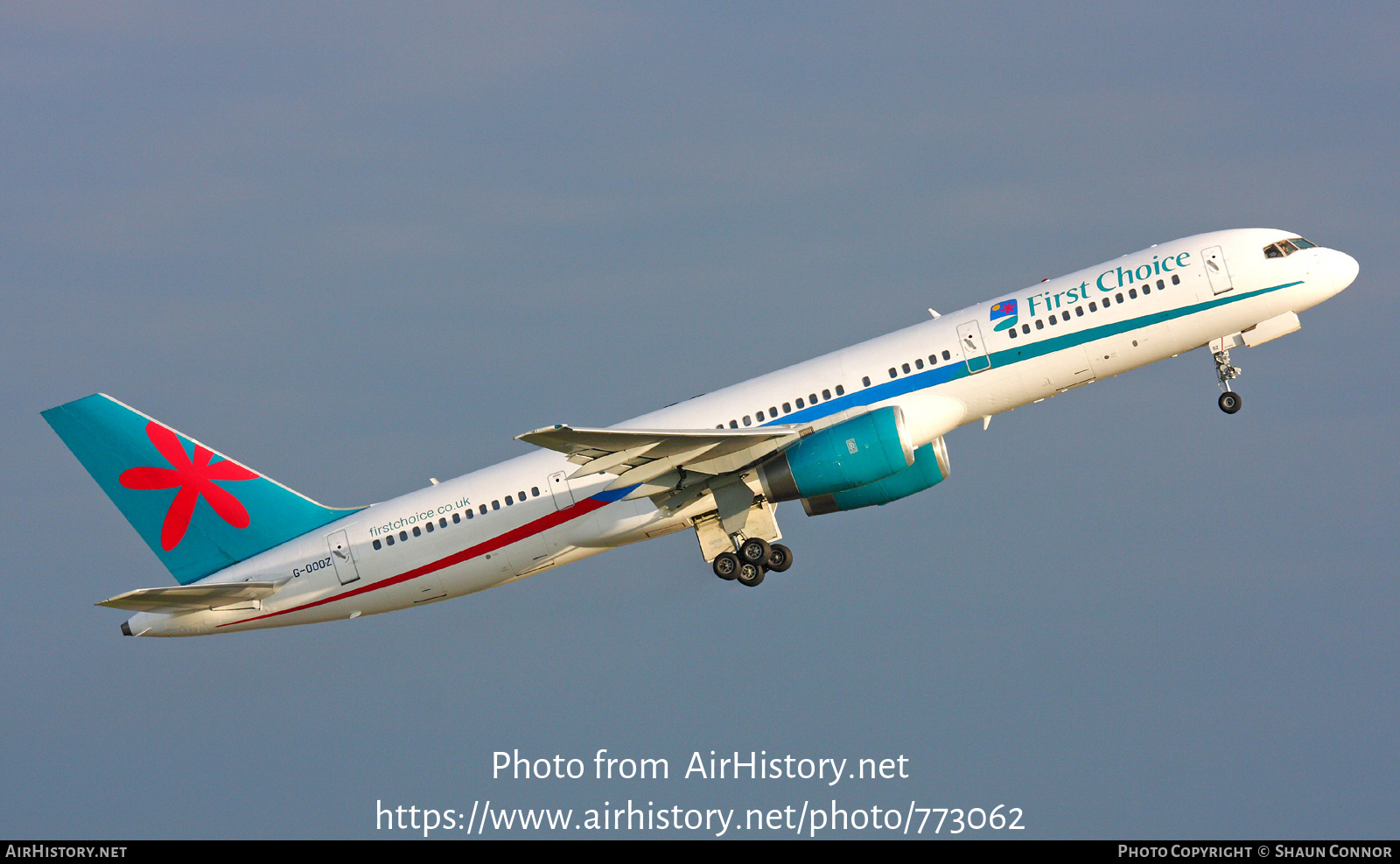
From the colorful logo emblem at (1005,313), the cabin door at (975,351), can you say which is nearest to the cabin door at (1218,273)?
the colorful logo emblem at (1005,313)

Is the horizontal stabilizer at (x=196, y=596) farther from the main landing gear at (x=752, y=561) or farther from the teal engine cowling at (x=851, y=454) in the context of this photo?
the teal engine cowling at (x=851, y=454)

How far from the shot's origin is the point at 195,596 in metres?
39.5

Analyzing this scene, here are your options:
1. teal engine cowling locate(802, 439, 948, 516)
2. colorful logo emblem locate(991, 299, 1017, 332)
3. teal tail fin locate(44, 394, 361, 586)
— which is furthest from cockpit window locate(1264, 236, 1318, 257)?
teal tail fin locate(44, 394, 361, 586)

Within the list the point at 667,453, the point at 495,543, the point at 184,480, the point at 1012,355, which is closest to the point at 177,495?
the point at 184,480

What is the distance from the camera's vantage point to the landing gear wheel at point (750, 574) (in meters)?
39.4

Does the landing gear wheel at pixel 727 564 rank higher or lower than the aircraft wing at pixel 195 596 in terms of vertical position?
lower

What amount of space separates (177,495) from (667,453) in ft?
52.8

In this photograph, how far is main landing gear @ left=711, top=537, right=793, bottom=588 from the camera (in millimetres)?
39188

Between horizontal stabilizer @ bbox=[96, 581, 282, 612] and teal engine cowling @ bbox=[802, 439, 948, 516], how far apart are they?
651 inches

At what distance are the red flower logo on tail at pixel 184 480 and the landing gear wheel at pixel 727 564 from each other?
47.7ft

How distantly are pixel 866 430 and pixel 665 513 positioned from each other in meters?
6.55

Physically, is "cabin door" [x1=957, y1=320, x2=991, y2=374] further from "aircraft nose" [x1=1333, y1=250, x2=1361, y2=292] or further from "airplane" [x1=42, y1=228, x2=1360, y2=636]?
"aircraft nose" [x1=1333, y1=250, x2=1361, y2=292]

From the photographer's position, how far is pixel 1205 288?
37594 millimetres

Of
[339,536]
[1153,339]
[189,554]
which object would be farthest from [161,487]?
[1153,339]
